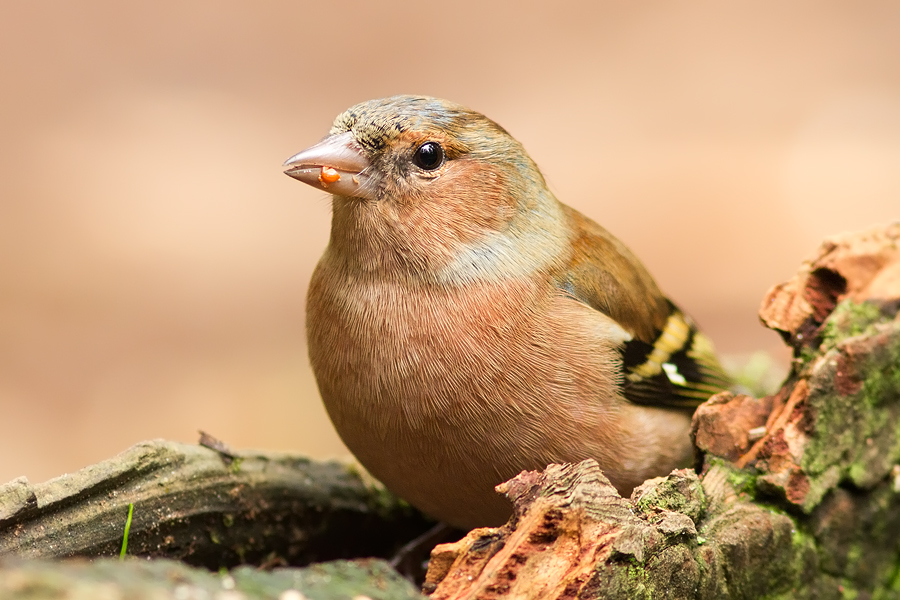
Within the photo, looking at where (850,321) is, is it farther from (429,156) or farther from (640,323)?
(429,156)

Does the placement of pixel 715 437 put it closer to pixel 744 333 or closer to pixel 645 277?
pixel 645 277

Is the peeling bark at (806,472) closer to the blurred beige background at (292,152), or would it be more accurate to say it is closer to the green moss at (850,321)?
the green moss at (850,321)

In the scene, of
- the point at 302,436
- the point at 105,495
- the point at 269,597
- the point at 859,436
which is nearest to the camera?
the point at 269,597

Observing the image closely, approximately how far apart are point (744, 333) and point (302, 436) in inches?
158

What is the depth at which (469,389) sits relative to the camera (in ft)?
9.40

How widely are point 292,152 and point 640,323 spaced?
20.4 feet

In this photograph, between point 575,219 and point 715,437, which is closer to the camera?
point 715,437

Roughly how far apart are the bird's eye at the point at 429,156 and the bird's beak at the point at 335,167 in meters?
0.19

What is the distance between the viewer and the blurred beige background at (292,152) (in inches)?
300

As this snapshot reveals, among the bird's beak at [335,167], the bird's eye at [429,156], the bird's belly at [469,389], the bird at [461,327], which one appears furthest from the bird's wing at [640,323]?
the bird's beak at [335,167]

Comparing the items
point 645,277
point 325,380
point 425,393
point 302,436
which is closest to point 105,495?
point 325,380

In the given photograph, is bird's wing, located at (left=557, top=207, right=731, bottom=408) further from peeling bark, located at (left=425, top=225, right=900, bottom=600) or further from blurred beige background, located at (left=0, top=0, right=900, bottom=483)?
blurred beige background, located at (left=0, top=0, right=900, bottom=483)

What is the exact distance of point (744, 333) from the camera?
311 inches

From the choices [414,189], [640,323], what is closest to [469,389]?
[414,189]
